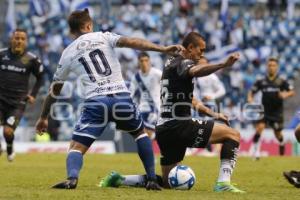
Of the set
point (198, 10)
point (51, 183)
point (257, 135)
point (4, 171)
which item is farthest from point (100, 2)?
point (51, 183)

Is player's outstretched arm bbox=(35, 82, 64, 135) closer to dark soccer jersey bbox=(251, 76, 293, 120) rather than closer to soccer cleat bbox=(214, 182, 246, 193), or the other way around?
soccer cleat bbox=(214, 182, 246, 193)

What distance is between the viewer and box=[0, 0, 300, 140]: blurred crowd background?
31078 millimetres

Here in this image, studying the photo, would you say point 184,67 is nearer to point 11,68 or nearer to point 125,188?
point 125,188

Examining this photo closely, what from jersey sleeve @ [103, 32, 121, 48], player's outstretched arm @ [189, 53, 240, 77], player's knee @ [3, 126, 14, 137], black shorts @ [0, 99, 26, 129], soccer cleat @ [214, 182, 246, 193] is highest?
jersey sleeve @ [103, 32, 121, 48]

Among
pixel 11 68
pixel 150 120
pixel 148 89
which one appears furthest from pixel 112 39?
pixel 150 120

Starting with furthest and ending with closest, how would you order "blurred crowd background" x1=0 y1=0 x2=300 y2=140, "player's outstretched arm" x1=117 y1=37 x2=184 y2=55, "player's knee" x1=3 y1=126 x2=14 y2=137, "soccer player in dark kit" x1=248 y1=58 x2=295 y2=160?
"blurred crowd background" x1=0 y1=0 x2=300 y2=140, "soccer player in dark kit" x1=248 y1=58 x2=295 y2=160, "player's knee" x1=3 y1=126 x2=14 y2=137, "player's outstretched arm" x1=117 y1=37 x2=184 y2=55

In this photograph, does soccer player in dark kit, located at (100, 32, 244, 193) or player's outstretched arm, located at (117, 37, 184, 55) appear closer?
player's outstretched arm, located at (117, 37, 184, 55)

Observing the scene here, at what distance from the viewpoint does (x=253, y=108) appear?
26.5 metres

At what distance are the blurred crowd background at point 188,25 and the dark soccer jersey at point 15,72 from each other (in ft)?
39.2

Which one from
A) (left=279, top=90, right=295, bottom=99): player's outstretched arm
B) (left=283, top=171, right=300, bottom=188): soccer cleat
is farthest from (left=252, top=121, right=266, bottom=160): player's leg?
(left=283, top=171, right=300, bottom=188): soccer cleat

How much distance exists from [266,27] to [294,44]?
1362mm

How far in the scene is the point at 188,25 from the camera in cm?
3228

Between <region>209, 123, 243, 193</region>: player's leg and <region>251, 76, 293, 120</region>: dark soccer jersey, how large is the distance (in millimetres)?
12619

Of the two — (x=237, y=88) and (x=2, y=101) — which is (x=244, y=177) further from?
(x=237, y=88)
